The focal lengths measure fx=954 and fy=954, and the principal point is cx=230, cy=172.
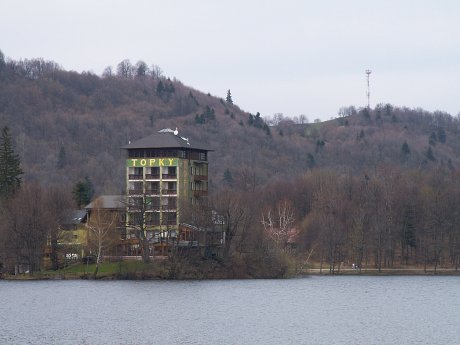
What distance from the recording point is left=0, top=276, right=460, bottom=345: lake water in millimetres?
58375

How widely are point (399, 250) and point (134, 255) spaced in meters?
44.5

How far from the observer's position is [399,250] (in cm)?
14200

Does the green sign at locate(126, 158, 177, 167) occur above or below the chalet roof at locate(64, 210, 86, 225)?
above

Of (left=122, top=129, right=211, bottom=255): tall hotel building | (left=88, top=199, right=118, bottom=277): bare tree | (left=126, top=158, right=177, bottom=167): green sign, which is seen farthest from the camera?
(left=126, top=158, right=177, bottom=167): green sign

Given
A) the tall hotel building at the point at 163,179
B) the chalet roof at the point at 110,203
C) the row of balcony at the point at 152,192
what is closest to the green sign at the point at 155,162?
the tall hotel building at the point at 163,179

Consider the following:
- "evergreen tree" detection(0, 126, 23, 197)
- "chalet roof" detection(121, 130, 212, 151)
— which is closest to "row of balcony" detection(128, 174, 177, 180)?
"chalet roof" detection(121, 130, 212, 151)

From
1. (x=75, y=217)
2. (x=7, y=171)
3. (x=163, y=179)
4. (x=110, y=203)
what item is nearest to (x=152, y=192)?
(x=163, y=179)

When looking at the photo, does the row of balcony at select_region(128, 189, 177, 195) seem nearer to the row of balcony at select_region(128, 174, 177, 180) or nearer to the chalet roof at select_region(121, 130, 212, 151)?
the row of balcony at select_region(128, 174, 177, 180)

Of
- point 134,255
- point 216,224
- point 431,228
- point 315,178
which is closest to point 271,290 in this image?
point 216,224

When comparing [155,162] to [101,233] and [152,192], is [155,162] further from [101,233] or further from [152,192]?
[101,233]

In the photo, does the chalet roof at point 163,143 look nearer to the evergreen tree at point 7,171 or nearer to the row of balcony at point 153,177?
the row of balcony at point 153,177

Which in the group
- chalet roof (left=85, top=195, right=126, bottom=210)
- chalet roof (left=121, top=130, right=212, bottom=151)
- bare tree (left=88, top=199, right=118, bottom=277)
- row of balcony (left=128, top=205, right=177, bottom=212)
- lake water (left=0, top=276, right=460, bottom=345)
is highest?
chalet roof (left=121, top=130, right=212, bottom=151)

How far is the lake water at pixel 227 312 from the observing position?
58375 millimetres

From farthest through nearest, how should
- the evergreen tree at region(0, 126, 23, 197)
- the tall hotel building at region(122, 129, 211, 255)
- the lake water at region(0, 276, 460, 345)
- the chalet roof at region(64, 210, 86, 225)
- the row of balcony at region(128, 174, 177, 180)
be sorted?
the row of balcony at region(128, 174, 177, 180) < the evergreen tree at region(0, 126, 23, 197) < the chalet roof at region(64, 210, 86, 225) < the tall hotel building at region(122, 129, 211, 255) < the lake water at region(0, 276, 460, 345)
